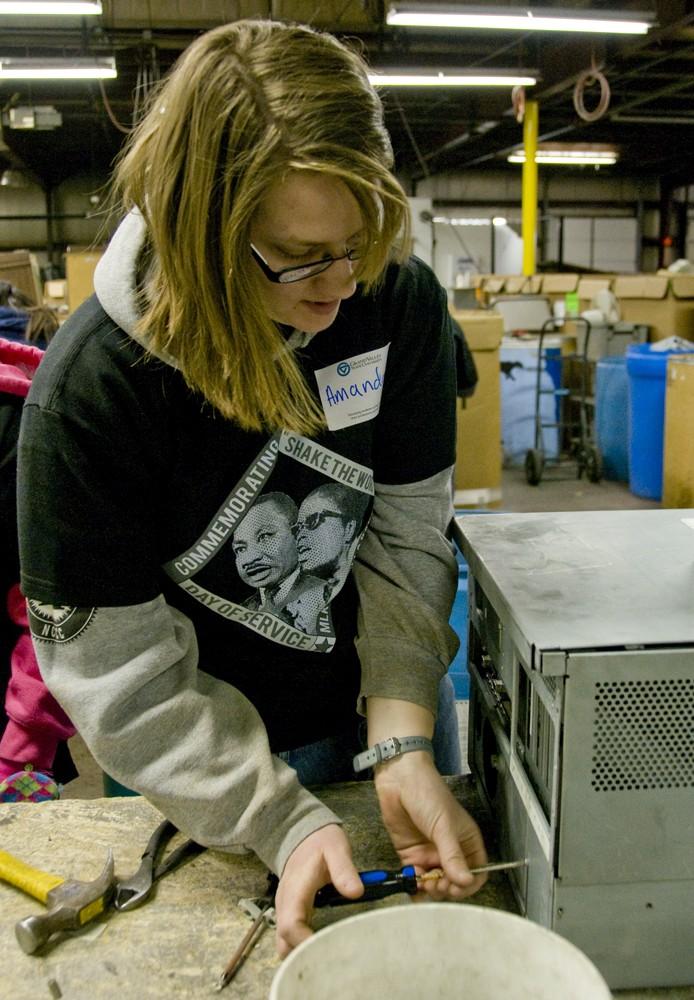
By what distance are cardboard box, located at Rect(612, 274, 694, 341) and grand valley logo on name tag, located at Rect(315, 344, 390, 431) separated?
5.64 metres

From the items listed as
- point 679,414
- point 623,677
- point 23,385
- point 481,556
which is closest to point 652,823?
point 623,677

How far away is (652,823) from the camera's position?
582mm

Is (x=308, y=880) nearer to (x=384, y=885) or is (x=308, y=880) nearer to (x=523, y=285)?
(x=384, y=885)

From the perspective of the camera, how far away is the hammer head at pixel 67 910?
66cm

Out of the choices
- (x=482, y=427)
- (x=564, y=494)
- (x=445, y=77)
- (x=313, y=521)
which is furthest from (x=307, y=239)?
(x=445, y=77)

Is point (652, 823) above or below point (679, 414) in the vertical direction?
above

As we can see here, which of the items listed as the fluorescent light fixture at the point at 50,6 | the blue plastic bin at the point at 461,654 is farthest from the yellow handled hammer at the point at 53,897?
the fluorescent light fixture at the point at 50,6

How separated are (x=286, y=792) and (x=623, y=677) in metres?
0.31

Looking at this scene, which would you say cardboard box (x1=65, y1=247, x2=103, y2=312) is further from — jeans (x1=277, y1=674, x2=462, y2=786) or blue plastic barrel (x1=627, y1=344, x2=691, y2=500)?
jeans (x1=277, y1=674, x2=462, y2=786)

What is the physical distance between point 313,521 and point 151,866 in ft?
1.11

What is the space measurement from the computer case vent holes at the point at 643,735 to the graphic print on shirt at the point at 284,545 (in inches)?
13.8

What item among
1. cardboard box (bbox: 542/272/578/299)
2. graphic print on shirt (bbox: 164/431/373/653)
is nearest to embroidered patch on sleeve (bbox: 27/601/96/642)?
graphic print on shirt (bbox: 164/431/373/653)

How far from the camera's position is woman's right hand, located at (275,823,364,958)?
0.64m

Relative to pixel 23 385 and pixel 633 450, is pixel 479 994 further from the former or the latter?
pixel 633 450
